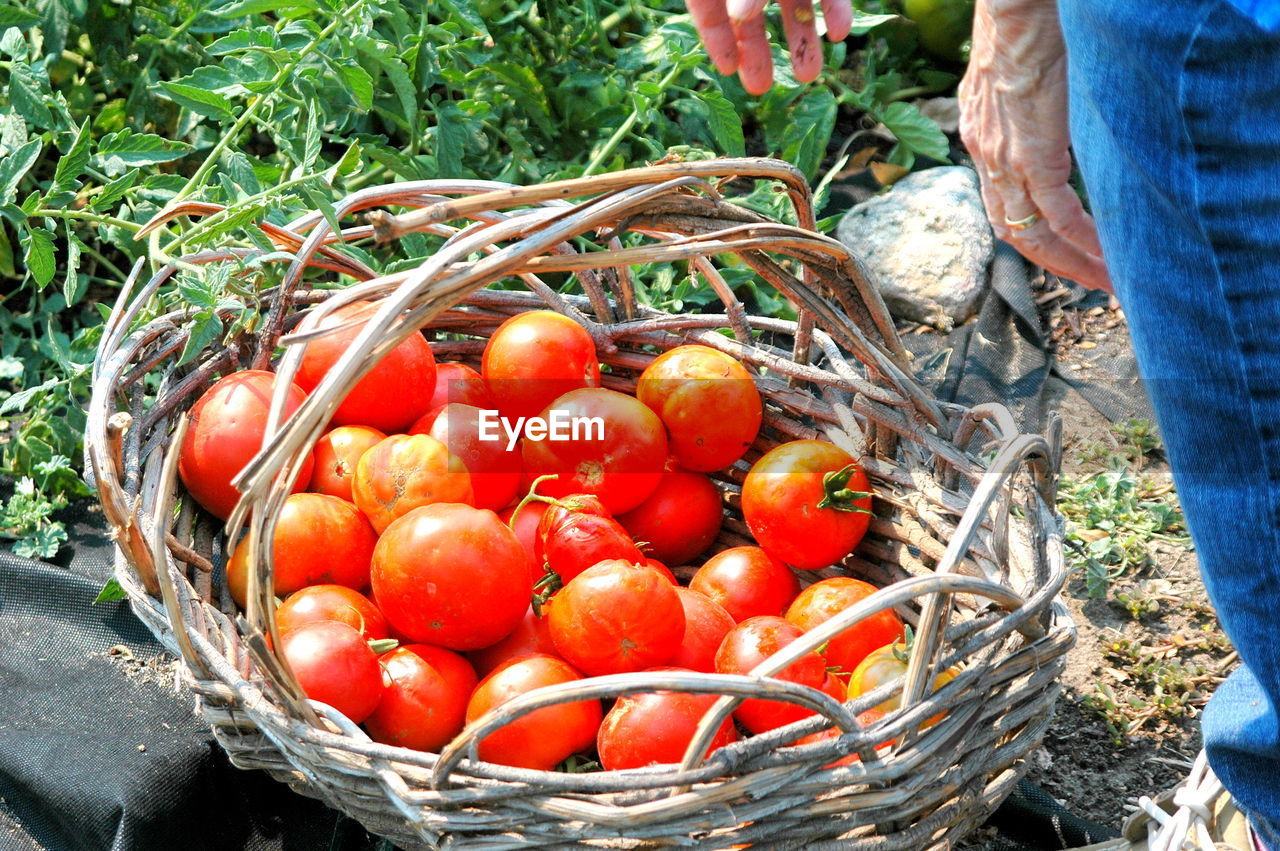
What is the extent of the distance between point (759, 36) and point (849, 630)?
0.63m

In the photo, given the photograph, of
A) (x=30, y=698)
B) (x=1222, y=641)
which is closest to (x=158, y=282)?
(x=30, y=698)

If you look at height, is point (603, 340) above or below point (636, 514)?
above

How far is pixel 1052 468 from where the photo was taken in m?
1.18

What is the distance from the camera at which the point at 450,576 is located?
45.2 inches

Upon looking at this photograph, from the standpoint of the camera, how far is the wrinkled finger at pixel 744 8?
992 mm

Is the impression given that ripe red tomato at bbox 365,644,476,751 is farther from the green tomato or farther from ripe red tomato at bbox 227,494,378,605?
the green tomato

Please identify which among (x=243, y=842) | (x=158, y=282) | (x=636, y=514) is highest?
(x=158, y=282)

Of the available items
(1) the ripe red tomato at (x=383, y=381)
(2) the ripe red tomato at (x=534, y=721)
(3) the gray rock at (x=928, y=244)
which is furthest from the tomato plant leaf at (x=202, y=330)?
(3) the gray rock at (x=928, y=244)

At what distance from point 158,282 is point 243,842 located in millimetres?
676

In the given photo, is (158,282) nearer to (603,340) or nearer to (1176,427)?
(603,340)

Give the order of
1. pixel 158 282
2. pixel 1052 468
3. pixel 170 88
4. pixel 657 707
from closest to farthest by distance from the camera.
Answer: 1. pixel 657 707
2. pixel 1052 468
3. pixel 158 282
4. pixel 170 88

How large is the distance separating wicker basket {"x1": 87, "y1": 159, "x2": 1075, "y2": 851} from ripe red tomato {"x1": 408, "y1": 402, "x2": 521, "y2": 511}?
23cm

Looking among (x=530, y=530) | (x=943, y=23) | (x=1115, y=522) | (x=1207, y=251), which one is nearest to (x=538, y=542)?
(x=530, y=530)

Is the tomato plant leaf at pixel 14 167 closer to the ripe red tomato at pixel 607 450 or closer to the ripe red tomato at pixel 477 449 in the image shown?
the ripe red tomato at pixel 477 449
